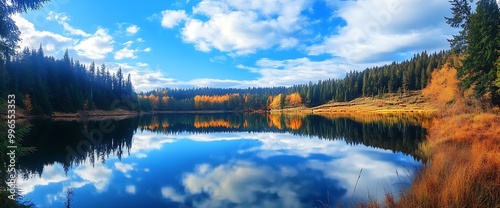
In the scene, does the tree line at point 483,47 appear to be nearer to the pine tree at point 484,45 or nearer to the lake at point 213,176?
the pine tree at point 484,45

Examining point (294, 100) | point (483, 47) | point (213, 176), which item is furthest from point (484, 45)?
point (294, 100)

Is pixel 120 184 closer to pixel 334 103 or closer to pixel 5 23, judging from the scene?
→ pixel 5 23

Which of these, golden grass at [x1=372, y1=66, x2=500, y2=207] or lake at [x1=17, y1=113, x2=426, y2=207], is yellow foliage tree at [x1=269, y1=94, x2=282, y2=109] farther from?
lake at [x1=17, y1=113, x2=426, y2=207]

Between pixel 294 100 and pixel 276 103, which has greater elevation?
pixel 294 100

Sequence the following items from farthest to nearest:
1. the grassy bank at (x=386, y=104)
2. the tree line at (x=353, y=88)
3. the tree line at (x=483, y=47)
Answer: the tree line at (x=353, y=88) → the grassy bank at (x=386, y=104) → the tree line at (x=483, y=47)

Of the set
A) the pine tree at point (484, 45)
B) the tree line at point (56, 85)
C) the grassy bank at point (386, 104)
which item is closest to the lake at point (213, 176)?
the pine tree at point (484, 45)

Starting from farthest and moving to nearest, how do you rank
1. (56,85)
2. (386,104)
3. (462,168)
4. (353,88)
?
(353,88), (386,104), (56,85), (462,168)

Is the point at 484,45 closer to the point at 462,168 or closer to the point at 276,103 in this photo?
the point at 462,168

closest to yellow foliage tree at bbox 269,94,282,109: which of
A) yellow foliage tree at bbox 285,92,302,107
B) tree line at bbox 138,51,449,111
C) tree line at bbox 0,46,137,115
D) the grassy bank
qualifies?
tree line at bbox 138,51,449,111

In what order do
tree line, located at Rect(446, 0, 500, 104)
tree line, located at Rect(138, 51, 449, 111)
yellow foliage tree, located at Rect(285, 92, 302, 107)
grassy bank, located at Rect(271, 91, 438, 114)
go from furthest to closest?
yellow foliage tree, located at Rect(285, 92, 302, 107) → tree line, located at Rect(138, 51, 449, 111) → grassy bank, located at Rect(271, 91, 438, 114) → tree line, located at Rect(446, 0, 500, 104)

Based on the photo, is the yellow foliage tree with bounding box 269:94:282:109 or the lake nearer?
the lake

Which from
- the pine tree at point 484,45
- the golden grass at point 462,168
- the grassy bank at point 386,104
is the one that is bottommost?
the golden grass at point 462,168

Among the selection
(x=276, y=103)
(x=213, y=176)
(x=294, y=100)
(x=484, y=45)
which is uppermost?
(x=484, y=45)

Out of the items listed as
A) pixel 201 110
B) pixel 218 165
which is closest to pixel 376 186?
pixel 218 165
